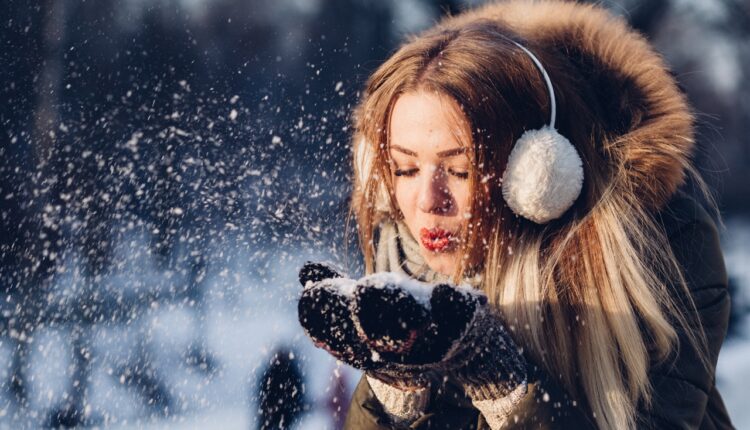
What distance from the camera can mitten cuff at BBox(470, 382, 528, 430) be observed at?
1.65m

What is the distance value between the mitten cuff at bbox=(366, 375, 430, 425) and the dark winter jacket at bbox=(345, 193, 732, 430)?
19 millimetres

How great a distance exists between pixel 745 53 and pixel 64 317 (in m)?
5.29

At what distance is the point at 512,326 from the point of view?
1.79m

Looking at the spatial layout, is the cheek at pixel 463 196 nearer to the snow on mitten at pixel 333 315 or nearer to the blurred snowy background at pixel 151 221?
the snow on mitten at pixel 333 315

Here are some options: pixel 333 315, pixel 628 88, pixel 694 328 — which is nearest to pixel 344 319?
pixel 333 315

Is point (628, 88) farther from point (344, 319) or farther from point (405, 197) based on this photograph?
point (344, 319)

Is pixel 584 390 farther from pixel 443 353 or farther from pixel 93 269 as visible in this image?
pixel 93 269

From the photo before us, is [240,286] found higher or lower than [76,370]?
higher

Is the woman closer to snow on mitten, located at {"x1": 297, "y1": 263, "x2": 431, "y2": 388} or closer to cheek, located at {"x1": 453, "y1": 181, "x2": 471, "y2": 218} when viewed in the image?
cheek, located at {"x1": 453, "y1": 181, "x2": 471, "y2": 218}

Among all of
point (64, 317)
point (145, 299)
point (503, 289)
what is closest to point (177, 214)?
point (145, 299)

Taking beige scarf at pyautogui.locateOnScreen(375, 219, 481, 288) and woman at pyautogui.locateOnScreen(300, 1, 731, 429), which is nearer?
woman at pyautogui.locateOnScreen(300, 1, 731, 429)

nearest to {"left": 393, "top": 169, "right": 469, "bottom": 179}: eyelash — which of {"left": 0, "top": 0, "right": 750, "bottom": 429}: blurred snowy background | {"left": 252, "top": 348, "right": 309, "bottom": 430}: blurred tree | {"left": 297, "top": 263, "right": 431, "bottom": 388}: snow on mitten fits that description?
{"left": 297, "top": 263, "right": 431, "bottom": 388}: snow on mitten

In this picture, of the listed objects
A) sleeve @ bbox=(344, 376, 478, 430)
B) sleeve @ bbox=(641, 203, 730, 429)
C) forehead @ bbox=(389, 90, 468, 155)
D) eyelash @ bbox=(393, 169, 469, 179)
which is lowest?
sleeve @ bbox=(344, 376, 478, 430)

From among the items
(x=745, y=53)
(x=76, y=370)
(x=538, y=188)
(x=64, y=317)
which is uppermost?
(x=745, y=53)
